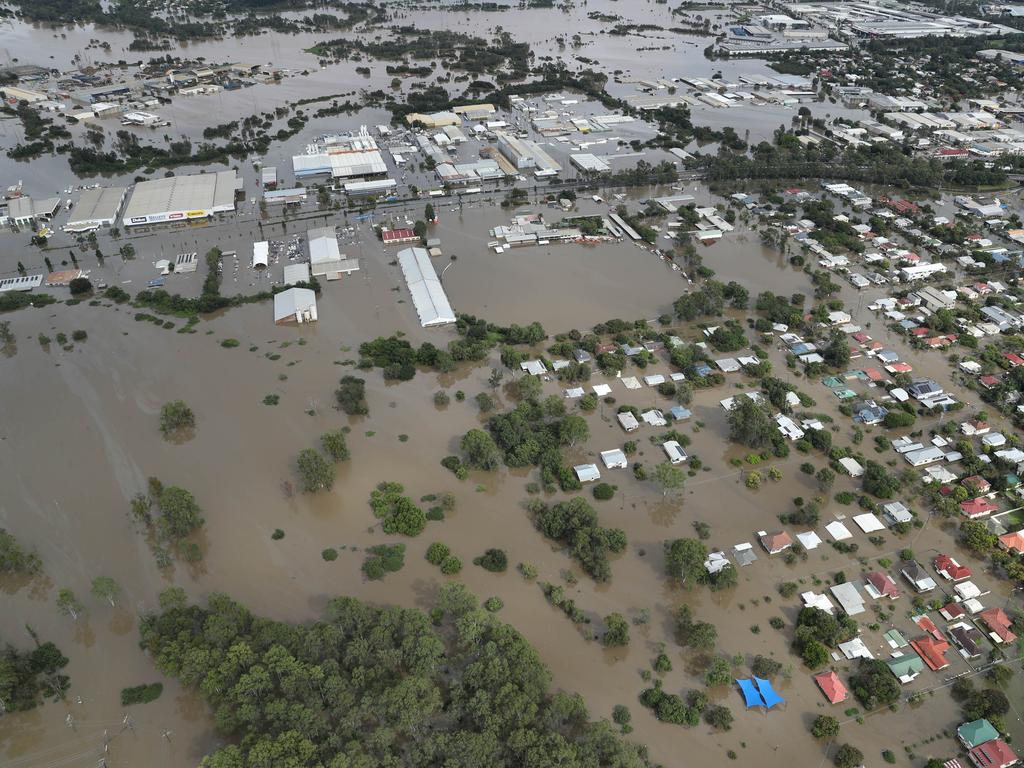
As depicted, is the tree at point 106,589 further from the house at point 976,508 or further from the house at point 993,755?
the house at point 976,508

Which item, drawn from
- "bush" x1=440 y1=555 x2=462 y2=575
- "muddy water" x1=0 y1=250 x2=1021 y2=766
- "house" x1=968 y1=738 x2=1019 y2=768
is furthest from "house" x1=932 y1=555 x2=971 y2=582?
"bush" x1=440 y1=555 x2=462 y2=575

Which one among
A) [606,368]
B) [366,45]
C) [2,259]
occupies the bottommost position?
[606,368]

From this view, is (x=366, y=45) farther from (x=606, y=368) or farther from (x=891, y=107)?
(x=606, y=368)

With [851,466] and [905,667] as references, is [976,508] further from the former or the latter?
[905,667]

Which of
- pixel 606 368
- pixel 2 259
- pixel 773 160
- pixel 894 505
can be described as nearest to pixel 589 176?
pixel 773 160

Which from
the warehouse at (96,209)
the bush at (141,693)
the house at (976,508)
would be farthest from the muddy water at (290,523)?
the warehouse at (96,209)

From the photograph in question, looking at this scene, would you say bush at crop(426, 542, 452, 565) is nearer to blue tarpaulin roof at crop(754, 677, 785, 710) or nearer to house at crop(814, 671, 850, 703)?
blue tarpaulin roof at crop(754, 677, 785, 710)
